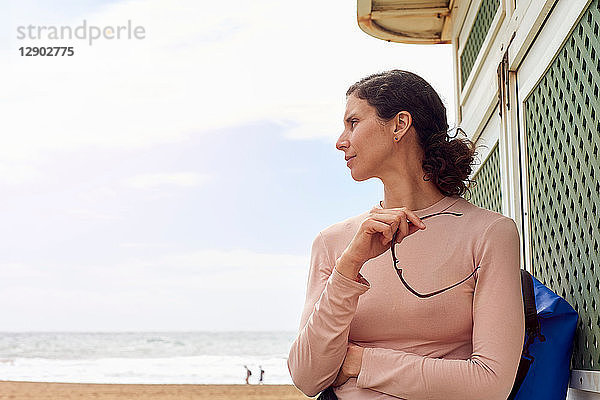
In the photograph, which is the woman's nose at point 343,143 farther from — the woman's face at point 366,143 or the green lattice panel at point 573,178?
the green lattice panel at point 573,178

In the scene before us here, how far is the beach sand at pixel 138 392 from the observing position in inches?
401

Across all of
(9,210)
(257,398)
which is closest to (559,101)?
(257,398)

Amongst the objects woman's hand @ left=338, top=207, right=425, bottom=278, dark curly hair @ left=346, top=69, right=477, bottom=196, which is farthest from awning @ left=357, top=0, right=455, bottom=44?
woman's hand @ left=338, top=207, right=425, bottom=278

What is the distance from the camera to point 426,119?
1.80 m

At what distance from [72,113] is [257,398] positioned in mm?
27345

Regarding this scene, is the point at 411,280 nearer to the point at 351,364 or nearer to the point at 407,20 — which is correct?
the point at 351,364

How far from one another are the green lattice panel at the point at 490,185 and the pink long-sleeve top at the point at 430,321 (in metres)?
1.23

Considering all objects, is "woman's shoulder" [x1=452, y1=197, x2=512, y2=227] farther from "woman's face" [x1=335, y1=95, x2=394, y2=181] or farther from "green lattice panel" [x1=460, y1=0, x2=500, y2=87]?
"green lattice panel" [x1=460, y1=0, x2=500, y2=87]

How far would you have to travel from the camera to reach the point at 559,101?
202cm

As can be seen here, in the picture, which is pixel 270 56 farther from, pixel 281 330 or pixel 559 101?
pixel 559 101

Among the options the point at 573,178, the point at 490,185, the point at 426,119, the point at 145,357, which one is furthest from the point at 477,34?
the point at 145,357

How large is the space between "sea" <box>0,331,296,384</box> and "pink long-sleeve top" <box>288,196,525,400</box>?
42.2ft

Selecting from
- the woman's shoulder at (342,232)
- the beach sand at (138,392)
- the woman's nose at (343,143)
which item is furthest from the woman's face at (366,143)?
the beach sand at (138,392)

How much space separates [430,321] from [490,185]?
1.69 metres
